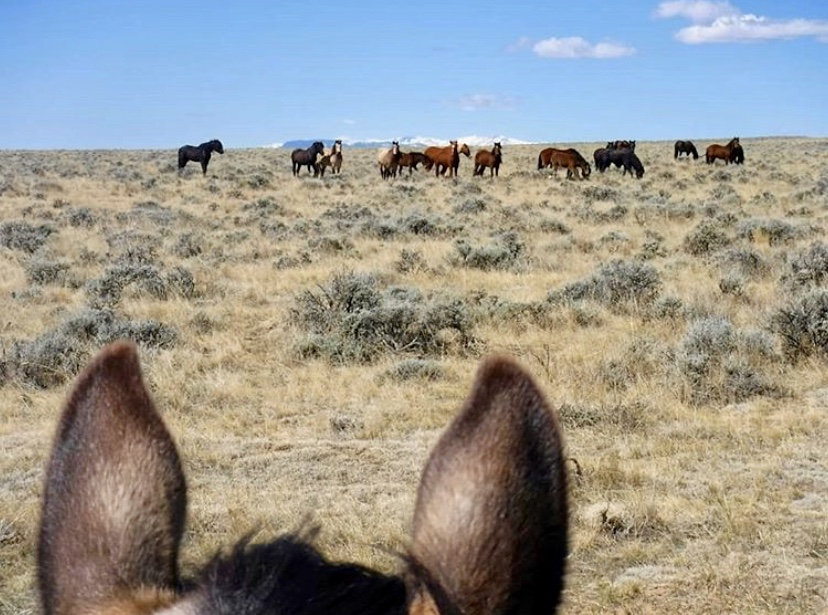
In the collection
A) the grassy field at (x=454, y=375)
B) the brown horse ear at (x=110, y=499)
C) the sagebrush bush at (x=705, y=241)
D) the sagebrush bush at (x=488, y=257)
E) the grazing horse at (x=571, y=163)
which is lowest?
the grassy field at (x=454, y=375)

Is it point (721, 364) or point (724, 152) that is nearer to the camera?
point (721, 364)

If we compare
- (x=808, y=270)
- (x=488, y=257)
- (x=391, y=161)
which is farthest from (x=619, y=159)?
(x=808, y=270)

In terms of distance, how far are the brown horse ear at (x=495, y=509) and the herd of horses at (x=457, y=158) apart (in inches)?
1405

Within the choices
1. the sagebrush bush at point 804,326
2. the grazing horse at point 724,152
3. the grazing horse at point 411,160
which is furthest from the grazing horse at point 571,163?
the sagebrush bush at point 804,326

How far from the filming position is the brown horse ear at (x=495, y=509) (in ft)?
3.96

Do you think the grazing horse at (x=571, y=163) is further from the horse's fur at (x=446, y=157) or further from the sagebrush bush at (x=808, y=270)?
the sagebrush bush at (x=808, y=270)

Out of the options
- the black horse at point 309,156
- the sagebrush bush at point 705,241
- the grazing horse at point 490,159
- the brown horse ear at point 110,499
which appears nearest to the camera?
the brown horse ear at point 110,499

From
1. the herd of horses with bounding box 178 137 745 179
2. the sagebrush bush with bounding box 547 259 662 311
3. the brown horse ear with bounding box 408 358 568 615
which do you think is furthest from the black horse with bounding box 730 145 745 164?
the brown horse ear with bounding box 408 358 568 615

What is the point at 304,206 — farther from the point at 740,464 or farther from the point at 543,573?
the point at 543,573

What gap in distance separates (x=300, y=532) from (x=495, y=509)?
27 cm

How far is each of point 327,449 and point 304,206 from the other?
21170mm

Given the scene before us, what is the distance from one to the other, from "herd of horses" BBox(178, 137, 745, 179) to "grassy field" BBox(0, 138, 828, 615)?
1846 centimetres

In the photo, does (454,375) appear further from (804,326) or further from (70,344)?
(70,344)

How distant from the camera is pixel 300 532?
1183mm
